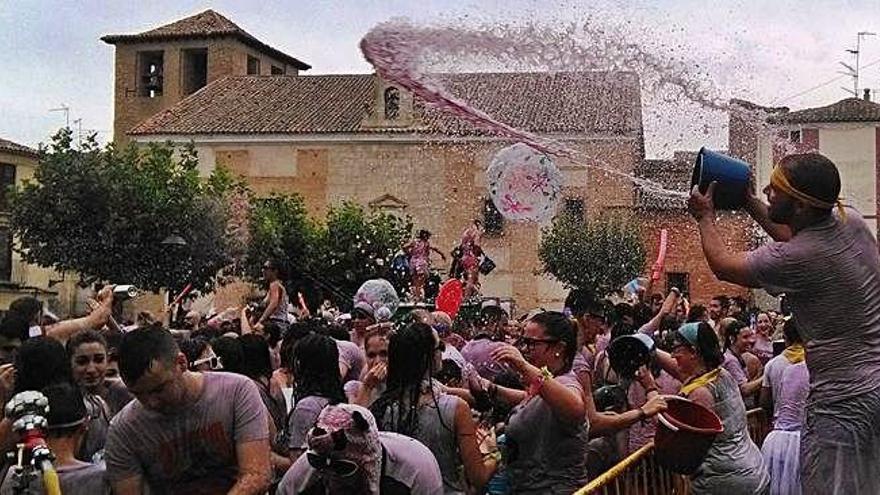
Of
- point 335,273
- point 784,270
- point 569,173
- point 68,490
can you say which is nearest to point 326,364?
point 68,490

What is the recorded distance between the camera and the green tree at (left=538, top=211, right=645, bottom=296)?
3691cm

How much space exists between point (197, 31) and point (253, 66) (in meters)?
3.60

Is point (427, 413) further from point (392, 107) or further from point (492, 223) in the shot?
point (392, 107)

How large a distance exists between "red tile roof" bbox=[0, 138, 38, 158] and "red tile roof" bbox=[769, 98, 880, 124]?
33833 mm

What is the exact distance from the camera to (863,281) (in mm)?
5020

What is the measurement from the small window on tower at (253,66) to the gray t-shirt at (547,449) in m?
56.7

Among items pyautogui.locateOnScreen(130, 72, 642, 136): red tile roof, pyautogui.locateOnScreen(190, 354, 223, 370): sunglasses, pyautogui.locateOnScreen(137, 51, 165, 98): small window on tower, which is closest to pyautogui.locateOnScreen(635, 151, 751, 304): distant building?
pyautogui.locateOnScreen(130, 72, 642, 136): red tile roof

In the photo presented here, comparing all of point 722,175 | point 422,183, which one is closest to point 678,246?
point 422,183

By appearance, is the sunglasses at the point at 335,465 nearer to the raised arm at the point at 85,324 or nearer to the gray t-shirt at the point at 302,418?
the gray t-shirt at the point at 302,418

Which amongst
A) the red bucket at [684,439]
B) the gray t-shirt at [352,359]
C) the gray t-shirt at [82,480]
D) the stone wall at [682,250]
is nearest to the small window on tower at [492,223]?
the stone wall at [682,250]

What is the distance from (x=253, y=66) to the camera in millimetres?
61750

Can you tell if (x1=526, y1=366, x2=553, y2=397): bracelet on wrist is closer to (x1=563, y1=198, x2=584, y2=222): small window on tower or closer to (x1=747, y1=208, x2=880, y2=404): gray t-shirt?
(x1=747, y1=208, x2=880, y2=404): gray t-shirt

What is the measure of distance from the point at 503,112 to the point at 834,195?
3201cm

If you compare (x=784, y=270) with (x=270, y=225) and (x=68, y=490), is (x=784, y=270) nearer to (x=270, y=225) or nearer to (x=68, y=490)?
(x=68, y=490)
